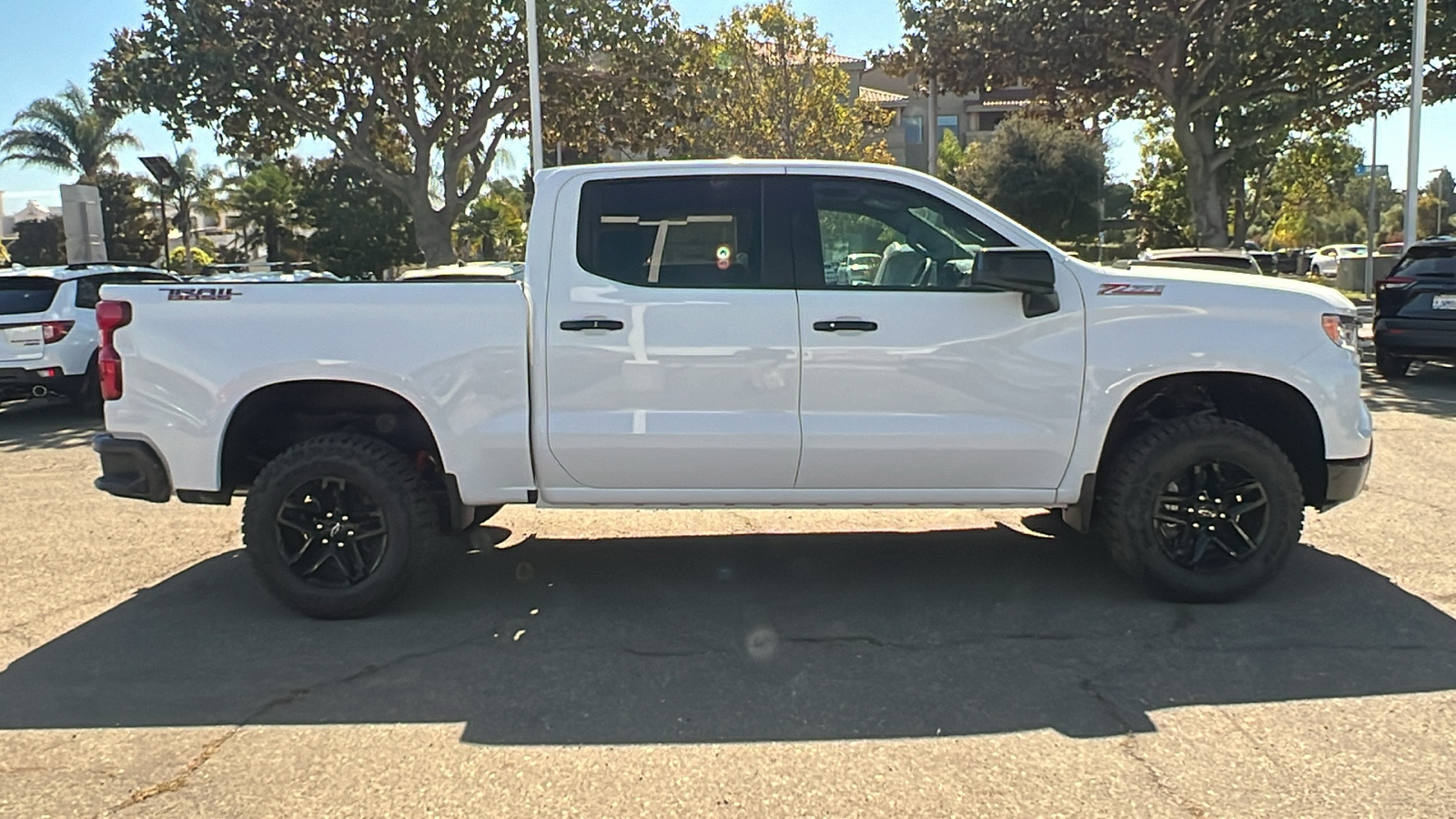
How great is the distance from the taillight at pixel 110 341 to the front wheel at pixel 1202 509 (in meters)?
4.41

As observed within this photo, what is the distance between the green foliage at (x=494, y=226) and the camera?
44875mm

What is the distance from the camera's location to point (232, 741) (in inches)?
153

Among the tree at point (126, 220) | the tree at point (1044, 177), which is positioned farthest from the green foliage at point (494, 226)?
the tree at point (1044, 177)

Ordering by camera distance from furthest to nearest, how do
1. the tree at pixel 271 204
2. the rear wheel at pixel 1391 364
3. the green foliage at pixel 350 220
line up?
the tree at pixel 271 204, the green foliage at pixel 350 220, the rear wheel at pixel 1391 364

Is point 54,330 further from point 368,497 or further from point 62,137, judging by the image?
point 62,137

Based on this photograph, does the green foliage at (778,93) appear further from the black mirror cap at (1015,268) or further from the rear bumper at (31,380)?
the black mirror cap at (1015,268)

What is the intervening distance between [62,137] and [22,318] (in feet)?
124

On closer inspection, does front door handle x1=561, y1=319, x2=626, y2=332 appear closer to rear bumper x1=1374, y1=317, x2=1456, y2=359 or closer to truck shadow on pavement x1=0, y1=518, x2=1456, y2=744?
truck shadow on pavement x1=0, y1=518, x2=1456, y2=744

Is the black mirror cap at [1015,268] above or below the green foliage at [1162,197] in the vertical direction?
below

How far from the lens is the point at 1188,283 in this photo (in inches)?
194

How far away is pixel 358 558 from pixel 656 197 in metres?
2.11

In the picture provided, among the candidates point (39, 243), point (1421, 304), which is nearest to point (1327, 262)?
point (1421, 304)

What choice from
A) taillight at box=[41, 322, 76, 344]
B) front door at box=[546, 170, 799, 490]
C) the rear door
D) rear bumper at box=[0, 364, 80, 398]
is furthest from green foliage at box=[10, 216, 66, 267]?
front door at box=[546, 170, 799, 490]

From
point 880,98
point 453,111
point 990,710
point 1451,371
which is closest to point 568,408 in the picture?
point 990,710
